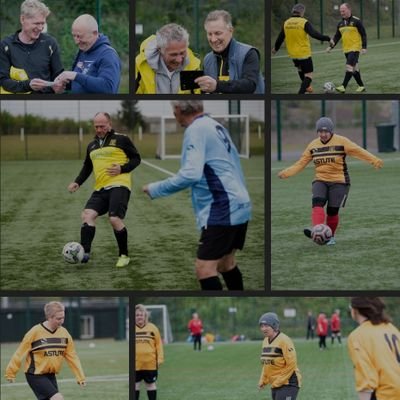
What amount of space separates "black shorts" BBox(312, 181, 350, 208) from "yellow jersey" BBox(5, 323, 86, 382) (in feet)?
7.90

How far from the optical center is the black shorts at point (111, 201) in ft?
30.8

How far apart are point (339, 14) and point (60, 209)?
5.02 meters

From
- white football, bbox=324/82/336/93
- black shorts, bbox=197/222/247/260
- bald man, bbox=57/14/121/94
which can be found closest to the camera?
black shorts, bbox=197/222/247/260

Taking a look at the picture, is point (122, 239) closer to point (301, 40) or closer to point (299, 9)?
point (301, 40)

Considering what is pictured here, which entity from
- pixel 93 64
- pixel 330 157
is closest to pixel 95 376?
pixel 330 157

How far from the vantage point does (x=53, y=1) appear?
1563 cm

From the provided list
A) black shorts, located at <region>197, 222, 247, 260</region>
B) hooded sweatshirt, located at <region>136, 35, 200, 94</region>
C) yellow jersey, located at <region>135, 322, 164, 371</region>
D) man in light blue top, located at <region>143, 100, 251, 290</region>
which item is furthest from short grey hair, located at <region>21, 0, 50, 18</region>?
yellow jersey, located at <region>135, 322, 164, 371</region>

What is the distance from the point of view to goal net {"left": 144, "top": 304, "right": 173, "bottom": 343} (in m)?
15.2

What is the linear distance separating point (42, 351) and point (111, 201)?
1.28m

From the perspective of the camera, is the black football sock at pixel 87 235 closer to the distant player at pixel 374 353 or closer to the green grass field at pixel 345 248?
the green grass field at pixel 345 248

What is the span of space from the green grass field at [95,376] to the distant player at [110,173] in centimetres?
250

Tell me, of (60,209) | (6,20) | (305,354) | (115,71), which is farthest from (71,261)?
(305,354)

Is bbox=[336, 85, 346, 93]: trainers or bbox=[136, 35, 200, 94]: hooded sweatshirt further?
bbox=[336, 85, 346, 93]: trainers

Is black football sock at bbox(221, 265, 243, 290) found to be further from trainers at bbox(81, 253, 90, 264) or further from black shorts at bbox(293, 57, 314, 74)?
black shorts at bbox(293, 57, 314, 74)
